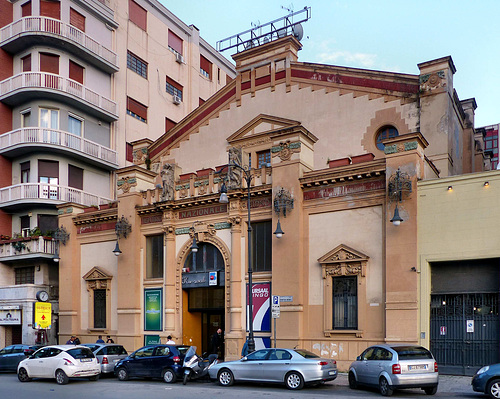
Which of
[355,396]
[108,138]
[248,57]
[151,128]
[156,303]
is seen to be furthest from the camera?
[151,128]

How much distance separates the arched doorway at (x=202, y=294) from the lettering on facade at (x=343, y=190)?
5.60m

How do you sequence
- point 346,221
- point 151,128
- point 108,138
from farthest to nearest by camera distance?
point 151,128, point 108,138, point 346,221

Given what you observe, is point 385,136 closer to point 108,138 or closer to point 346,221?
point 346,221

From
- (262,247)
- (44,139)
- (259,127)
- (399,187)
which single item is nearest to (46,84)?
(44,139)

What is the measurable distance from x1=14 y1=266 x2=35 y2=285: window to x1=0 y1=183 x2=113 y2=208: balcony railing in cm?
416

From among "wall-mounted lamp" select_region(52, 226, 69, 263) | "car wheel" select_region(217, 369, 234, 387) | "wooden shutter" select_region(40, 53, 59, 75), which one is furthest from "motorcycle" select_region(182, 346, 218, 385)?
"wooden shutter" select_region(40, 53, 59, 75)

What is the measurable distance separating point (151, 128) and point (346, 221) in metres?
22.1

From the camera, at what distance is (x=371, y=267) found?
71.2 feet

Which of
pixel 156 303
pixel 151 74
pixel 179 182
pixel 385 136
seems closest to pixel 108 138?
pixel 151 74

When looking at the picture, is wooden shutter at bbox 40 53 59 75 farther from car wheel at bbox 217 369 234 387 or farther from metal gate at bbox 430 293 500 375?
metal gate at bbox 430 293 500 375

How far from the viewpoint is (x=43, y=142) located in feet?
107

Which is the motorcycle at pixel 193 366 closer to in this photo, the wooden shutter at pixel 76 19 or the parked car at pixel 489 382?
the parked car at pixel 489 382

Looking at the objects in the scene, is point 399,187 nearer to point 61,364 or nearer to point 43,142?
point 61,364

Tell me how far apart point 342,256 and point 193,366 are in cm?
733
